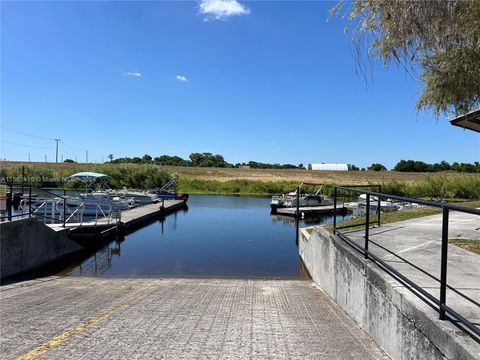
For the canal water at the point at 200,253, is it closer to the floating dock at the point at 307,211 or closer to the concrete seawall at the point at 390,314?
the floating dock at the point at 307,211

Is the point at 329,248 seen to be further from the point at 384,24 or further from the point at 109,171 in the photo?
the point at 109,171

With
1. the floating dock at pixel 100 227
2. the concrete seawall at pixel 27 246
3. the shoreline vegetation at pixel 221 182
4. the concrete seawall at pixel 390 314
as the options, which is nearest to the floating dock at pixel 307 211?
the shoreline vegetation at pixel 221 182

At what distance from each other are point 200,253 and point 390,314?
14558 millimetres

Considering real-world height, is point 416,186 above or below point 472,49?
below

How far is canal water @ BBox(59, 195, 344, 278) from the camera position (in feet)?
49.7

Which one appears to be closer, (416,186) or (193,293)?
(193,293)

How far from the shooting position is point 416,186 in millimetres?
48250

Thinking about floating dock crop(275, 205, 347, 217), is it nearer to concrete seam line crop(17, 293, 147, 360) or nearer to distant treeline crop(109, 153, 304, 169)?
concrete seam line crop(17, 293, 147, 360)

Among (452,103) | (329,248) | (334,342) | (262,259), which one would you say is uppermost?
(452,103)

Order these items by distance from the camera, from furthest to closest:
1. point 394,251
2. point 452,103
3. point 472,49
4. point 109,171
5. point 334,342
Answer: point 109,171
point 452,103
point 472,49
point 394,251
point 334,342

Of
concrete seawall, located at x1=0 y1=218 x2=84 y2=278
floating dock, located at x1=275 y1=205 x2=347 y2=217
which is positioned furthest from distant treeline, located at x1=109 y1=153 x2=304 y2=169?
concrete seawall, located at x1=0 y1=218 x2=84 y2=278

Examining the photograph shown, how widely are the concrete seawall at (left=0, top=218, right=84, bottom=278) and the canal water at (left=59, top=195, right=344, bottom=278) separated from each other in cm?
91

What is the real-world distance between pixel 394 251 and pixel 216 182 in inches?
2804

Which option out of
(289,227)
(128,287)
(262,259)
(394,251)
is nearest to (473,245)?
(394,251)
